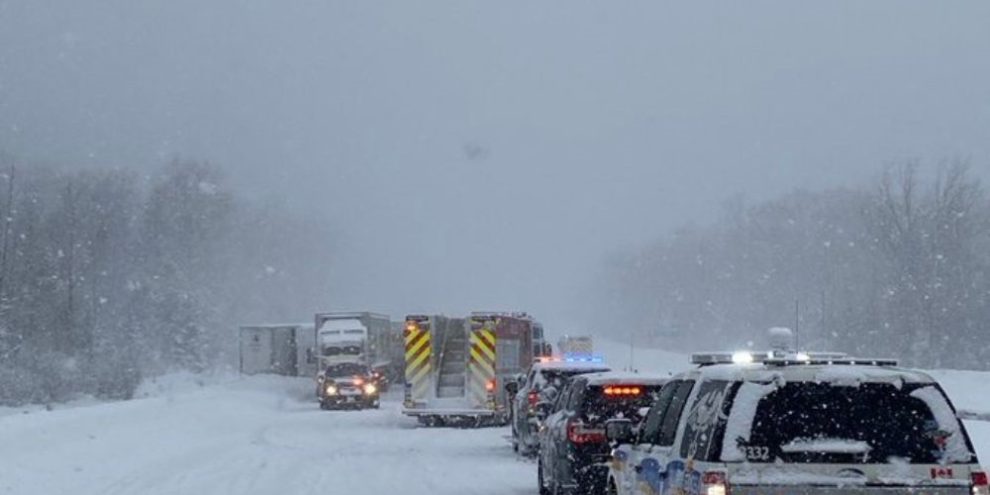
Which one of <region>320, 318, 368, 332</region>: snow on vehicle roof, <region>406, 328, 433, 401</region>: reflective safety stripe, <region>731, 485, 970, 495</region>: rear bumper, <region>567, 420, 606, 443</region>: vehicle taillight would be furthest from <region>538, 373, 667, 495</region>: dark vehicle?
<region>320, 318, 368, 332</region>: snow on vehicle roof

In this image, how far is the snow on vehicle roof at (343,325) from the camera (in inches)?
2124

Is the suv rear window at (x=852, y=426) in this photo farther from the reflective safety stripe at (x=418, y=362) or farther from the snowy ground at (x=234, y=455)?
the reflective safety stripe at (x=418, y=362)

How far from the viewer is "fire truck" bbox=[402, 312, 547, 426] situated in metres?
38.5

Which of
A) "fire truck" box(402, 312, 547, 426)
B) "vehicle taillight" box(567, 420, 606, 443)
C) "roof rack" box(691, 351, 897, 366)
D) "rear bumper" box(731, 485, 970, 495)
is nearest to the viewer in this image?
"rear bumper" box(731, 485, 970, 495)

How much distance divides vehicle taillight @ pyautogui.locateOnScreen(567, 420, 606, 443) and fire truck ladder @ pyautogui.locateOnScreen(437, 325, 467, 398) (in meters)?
21.7

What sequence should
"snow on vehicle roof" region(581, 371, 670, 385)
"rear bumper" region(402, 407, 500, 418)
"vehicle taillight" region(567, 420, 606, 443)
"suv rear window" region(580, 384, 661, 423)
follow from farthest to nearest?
"rear bumper" region(402, 407, 500, 418) < "snow on vehicle roof" region(581, 371, 670, 385) < "suv rear window" region(580, 384, 661, 423) < "vehicle taillight" region(567, 420, 606, 443)

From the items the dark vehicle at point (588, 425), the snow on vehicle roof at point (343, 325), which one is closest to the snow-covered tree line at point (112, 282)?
the snow on vehicle roof at point (343, 325)

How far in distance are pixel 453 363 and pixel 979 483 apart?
3147 centimetres

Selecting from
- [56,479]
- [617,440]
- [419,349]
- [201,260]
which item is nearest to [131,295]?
[201,260]

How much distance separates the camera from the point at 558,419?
18.3 m

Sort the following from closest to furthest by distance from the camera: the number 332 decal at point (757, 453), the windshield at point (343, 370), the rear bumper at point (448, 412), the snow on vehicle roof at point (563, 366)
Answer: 1. the number 332 decal at point (757, 453)
2. the snow on vehicle roof at point (563, 366)
3. the rear bumper at point (448, 412)
4. the windshield at point (343, 370)

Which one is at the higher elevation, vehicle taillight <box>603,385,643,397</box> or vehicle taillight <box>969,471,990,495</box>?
vehicle taillight <box>603,385,643,397</box>

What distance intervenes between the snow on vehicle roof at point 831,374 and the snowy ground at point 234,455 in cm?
1122

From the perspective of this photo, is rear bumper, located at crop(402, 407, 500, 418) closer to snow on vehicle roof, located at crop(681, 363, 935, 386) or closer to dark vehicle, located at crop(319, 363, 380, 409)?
dark vehicle, located at crop(319, 363, 380, 409)
